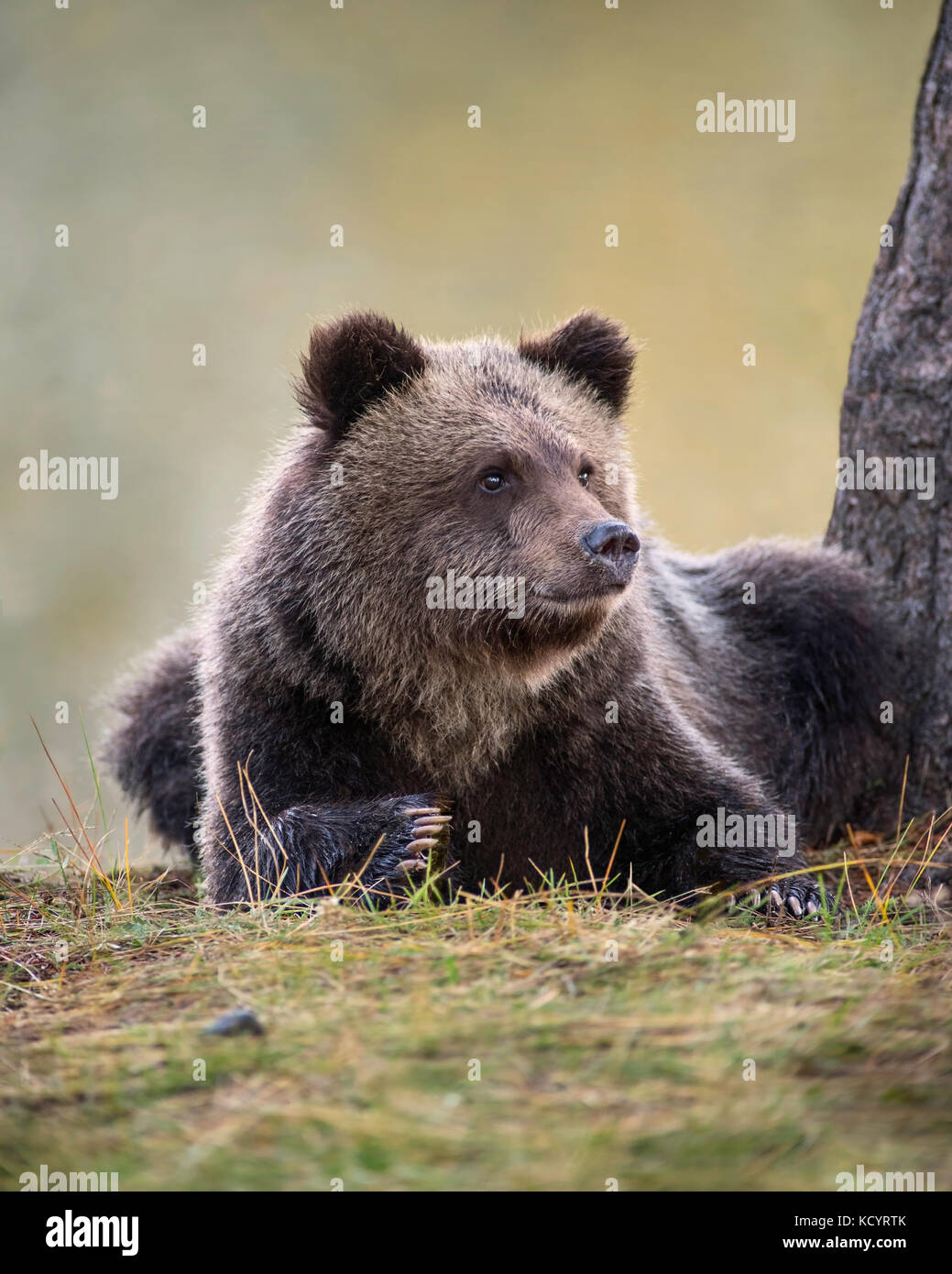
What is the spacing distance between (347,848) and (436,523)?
4.51 ft

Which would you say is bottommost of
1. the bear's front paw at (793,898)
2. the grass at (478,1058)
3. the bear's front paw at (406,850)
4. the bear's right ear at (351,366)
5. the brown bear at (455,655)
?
the bear's front paw at (793,898)

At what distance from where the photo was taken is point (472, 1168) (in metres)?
2.63

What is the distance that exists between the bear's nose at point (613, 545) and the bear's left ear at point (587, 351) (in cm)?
132

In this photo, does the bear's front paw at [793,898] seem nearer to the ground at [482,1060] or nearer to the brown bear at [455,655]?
the brown bear at [455,655]

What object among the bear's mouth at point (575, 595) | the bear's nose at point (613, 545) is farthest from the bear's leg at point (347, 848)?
the bear's nose at point (613, 545)

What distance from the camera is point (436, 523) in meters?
5.34

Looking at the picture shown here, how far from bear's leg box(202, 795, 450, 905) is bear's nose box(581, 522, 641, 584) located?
1.17 metres

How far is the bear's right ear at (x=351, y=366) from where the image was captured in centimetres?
546

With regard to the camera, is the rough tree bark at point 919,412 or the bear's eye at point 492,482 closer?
the bear's eye at point 492,482

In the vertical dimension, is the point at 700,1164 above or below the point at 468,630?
below

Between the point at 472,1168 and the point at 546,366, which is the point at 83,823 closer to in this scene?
the point at 546,366
